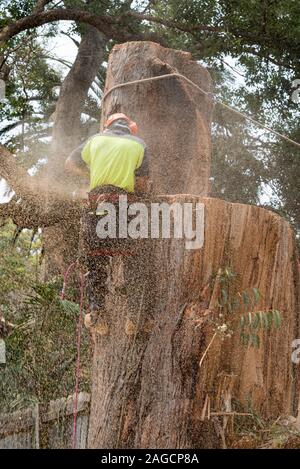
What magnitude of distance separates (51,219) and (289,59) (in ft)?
17.0

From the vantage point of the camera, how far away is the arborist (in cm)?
556

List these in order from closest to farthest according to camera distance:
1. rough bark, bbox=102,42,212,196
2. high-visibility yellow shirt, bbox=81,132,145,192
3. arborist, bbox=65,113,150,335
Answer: arborist, bbox=65,113,150,335
high-visibility yellow shirt, bbox=81,132,145,192
rough bark, bbox=102,42,212,196

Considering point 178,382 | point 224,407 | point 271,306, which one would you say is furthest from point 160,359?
point 271,306

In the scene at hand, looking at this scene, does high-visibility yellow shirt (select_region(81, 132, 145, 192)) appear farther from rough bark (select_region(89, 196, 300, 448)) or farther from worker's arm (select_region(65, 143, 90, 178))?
rough bark (select_region(89, 196, 300, 448))

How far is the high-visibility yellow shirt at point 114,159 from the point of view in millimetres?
5891

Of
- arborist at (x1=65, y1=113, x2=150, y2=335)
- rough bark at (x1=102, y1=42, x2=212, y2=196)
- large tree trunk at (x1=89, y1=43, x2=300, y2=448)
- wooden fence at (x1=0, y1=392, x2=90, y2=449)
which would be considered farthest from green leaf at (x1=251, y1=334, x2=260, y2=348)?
rough bark at (x1=102, y1=42, x2=212, y2=196)

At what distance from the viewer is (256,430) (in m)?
5.29

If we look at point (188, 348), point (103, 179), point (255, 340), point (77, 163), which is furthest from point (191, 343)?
point (77, 163)

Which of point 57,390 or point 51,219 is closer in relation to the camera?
point 57,390

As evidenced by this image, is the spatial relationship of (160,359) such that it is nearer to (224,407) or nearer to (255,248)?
(224,407)

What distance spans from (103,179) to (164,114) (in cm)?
197

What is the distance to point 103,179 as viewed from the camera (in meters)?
5.91

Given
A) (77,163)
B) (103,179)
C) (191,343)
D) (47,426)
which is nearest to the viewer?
(191,343)

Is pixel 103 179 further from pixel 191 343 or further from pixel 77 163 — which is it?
pixel 191 343
